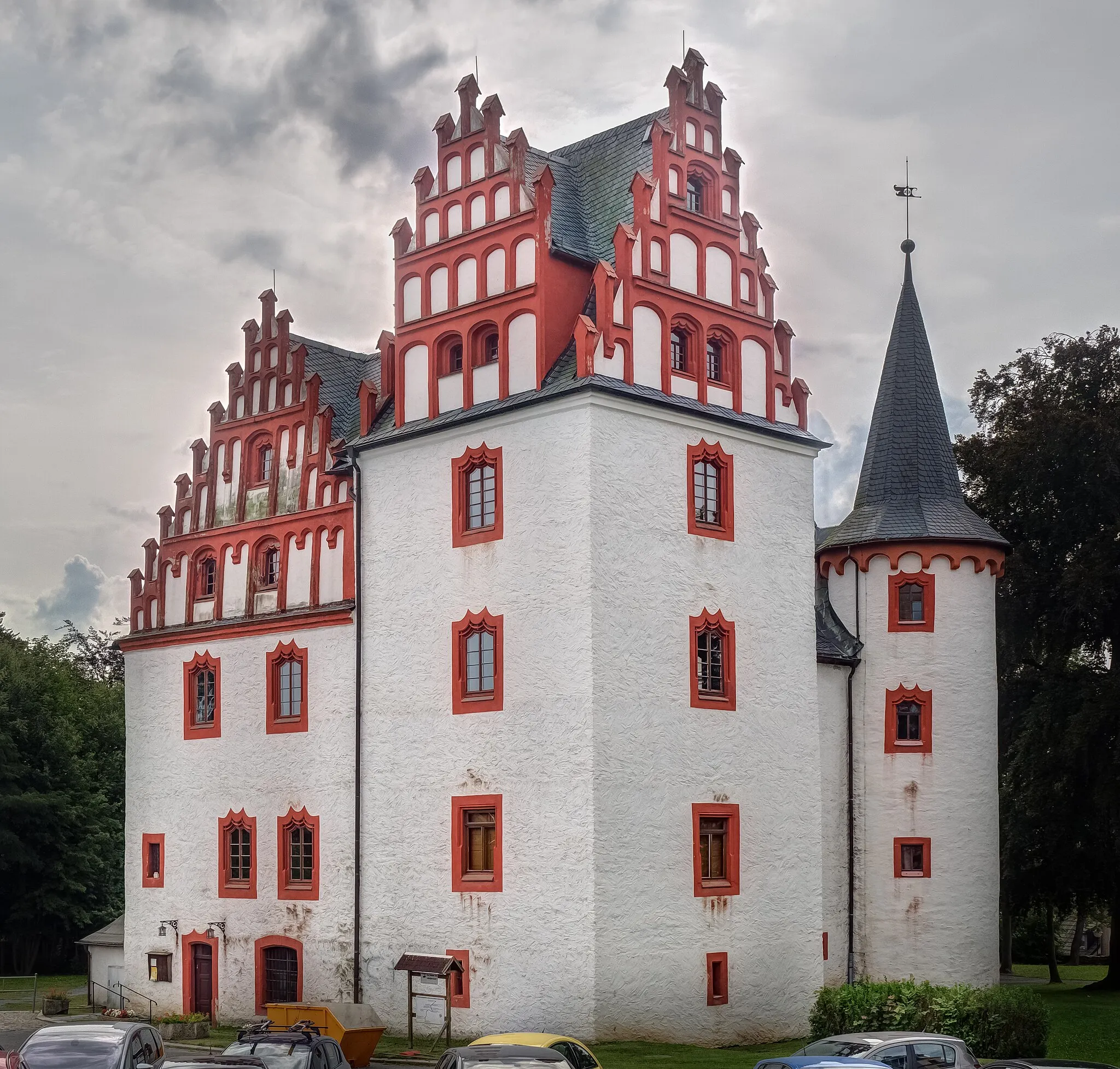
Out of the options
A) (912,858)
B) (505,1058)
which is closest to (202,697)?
(912,858)

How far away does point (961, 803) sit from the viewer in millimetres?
37906

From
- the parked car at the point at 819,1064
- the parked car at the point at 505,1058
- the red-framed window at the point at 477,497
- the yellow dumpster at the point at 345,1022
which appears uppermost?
the red-framed window at the point at 477,497

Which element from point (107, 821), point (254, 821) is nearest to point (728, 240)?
point (254, 821)

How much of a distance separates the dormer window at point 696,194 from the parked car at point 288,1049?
67.1 feet

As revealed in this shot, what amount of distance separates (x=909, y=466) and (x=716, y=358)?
26.5 ft

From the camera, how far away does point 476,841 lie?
32750mm

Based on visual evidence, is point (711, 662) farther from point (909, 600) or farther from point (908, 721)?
point (909, 600)

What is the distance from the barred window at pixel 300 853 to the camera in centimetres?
3669

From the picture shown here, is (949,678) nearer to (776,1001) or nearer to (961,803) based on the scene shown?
(961,803)

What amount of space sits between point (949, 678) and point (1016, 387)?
40.3 feet

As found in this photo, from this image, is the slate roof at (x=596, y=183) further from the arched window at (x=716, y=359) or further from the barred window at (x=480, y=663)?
the barred window at (x=480, y=663)

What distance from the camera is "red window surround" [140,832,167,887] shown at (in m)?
40.6

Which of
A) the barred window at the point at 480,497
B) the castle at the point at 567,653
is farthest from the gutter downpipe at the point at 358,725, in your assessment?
the barred window at the point at 480,497

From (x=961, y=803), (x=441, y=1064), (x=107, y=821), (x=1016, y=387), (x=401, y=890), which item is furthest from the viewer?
(x=107, y=821)
